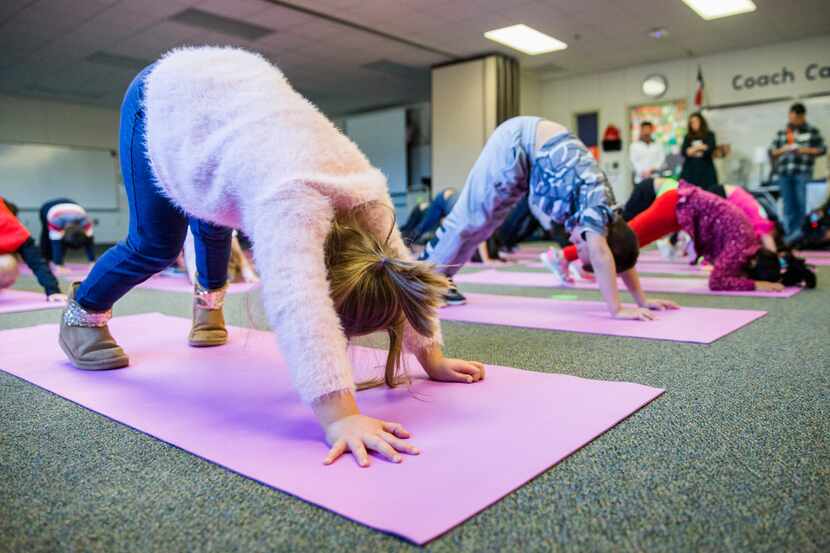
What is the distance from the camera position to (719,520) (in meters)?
0.77

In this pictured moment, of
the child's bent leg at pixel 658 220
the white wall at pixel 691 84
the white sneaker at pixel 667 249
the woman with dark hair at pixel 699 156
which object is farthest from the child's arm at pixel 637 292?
the white wall at pixel 691 84

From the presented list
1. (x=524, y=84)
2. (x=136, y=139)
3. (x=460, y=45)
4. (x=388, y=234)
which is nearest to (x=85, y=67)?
(x=460, y=45)

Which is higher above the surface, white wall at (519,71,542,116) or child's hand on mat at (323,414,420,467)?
white wall at (519,71,542,116)

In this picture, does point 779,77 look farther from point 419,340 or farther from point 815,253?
point 419,340

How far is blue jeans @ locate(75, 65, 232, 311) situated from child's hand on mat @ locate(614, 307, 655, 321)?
1499 mm

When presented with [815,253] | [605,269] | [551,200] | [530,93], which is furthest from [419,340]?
[530,93]

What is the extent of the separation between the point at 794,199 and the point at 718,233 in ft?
13.4

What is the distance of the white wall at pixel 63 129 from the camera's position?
9.51 meters

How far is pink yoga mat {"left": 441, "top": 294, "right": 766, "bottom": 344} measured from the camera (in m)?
2.03

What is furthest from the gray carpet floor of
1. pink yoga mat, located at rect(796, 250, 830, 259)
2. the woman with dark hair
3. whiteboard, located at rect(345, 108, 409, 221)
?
whiteboard, located at rect(345, 108, 409, 221)

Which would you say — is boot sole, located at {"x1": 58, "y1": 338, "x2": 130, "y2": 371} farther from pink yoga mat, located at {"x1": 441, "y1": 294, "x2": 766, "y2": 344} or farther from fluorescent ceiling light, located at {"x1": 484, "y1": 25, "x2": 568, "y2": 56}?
fluorescent ceiling light, located at {"x1": 484, "y1": 25, "x2": 568, "y2": 56}

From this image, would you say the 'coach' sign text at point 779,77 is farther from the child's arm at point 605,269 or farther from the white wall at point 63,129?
the white wall at point 63,129

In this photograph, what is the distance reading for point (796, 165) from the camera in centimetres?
637

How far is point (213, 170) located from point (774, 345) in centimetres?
164
